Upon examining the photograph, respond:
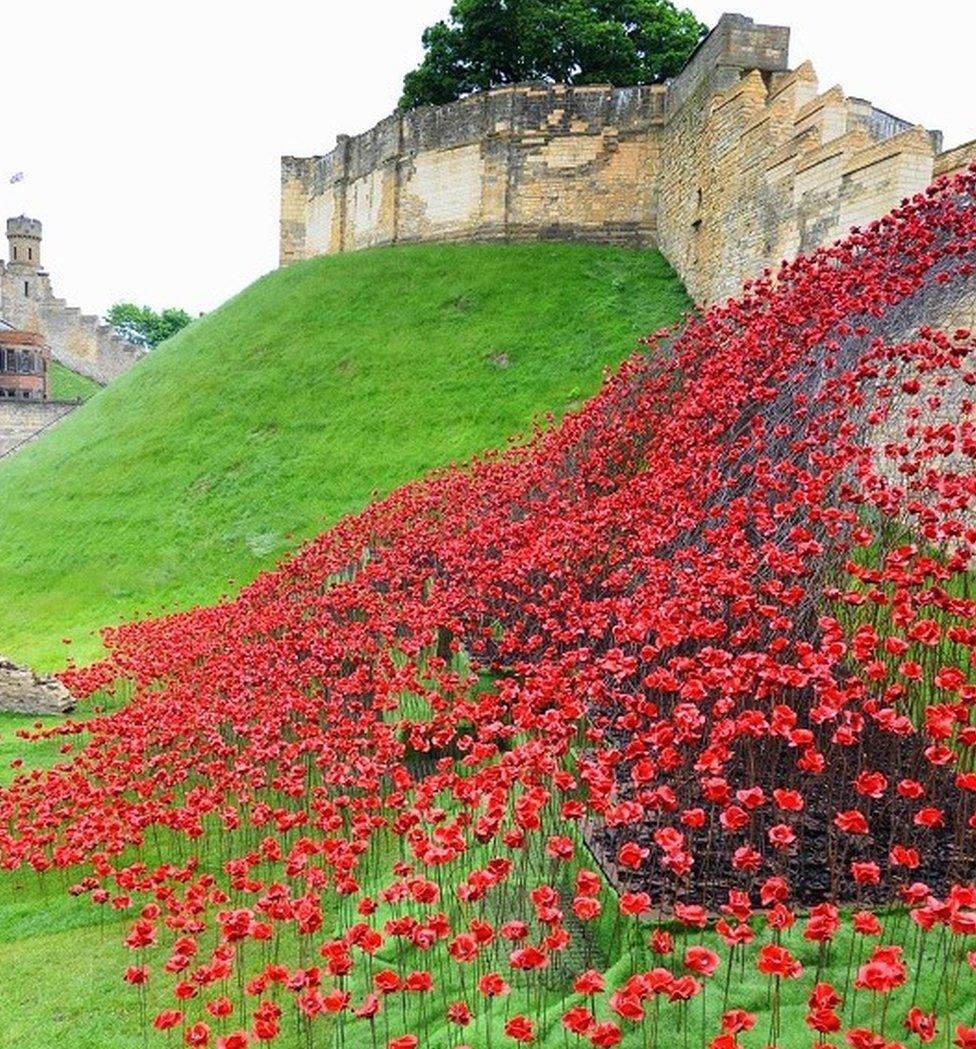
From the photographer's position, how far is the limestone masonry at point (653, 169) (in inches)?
602

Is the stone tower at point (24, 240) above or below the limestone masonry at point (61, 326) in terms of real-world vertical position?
above

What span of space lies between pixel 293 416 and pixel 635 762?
20.0 meters

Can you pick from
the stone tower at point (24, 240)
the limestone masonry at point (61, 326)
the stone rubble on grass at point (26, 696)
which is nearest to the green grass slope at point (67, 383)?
the limestone masonry at point (61, 326)

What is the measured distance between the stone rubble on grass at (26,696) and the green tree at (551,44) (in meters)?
31.0

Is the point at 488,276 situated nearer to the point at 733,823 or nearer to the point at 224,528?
the point at 224,528

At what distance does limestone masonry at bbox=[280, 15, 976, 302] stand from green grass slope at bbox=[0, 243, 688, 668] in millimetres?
1310

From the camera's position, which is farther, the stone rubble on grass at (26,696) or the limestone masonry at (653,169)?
the limestone masonry at (653,169)

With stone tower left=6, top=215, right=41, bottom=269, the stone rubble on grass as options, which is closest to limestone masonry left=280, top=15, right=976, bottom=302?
the stone rubble on grass

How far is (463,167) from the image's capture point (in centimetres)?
2975

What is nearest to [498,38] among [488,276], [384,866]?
[488,276]

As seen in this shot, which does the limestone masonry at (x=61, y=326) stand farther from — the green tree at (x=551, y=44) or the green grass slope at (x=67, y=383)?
the green tree at (x=551, y=44)

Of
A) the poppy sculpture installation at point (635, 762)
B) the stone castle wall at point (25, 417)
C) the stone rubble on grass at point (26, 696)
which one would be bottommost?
the stone rubble on grass at point (26, 696)

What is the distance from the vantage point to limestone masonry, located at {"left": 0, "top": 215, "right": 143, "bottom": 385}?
2790 inches

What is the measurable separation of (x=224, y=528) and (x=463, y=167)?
1521cm
